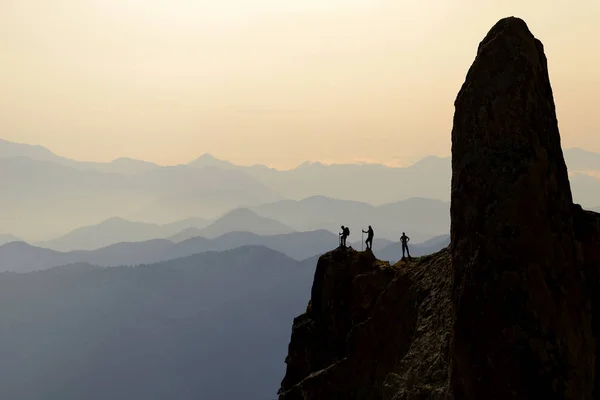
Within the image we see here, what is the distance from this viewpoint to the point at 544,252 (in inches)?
626

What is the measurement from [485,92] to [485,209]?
424 centimetres

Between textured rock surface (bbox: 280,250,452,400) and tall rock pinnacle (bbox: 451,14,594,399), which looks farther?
textured rock surface (bbox: 280,250,452,400)

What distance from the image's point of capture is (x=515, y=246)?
16062 millimetres

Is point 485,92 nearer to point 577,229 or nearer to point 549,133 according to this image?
point 549,133

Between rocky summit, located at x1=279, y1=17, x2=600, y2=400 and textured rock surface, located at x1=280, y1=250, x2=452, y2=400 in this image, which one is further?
textured rock surface, located at x1=280, y1=250, x2=452, y2=400

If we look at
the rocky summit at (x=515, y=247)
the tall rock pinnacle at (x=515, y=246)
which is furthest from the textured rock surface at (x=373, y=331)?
the tall rock pinnacle at (x=515, y=246)

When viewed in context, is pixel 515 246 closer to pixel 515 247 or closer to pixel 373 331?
pixel 515 247

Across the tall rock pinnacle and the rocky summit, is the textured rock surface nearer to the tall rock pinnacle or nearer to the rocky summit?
the rocky summit

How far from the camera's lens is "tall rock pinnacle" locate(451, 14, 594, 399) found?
50.2 ft

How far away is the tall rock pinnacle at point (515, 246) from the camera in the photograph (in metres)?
15.3

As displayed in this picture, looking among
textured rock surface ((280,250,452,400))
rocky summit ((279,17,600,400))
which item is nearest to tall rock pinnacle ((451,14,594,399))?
rocky summit ((279,17,600,400))

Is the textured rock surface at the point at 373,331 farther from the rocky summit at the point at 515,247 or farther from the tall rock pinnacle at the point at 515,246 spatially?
the tall rock pinnacle at the point at 515,246

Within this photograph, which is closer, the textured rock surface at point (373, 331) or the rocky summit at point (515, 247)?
the rocky summit at point (515, 247)

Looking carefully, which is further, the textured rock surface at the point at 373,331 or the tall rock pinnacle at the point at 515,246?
the textured rock surface at the point at 373,331
